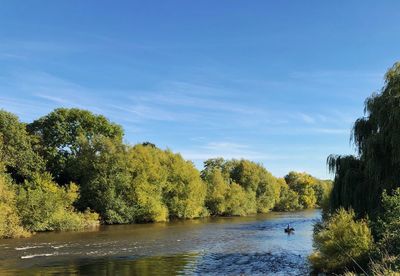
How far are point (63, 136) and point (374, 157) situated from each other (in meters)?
54.1

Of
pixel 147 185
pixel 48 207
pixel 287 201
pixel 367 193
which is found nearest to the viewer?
pixel 367 193

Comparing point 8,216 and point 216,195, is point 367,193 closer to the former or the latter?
point 8,216

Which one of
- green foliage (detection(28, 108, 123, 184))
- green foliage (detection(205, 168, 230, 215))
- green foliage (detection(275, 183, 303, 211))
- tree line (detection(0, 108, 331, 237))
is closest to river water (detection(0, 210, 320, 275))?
tree line (detection(0, 108, 331, 237))

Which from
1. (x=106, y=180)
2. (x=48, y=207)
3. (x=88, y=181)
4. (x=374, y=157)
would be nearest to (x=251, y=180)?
(x=106, y=180)

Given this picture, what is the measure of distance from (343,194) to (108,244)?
22010mm

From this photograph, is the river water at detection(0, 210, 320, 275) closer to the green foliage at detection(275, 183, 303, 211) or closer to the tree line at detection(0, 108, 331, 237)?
the tree line at detection(0, 108, 331, 237)

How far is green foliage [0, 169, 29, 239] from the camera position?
147 feet

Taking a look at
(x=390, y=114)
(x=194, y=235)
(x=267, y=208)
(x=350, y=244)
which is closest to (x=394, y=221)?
(x=350, y=244)

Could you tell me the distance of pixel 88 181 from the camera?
68.4 metres

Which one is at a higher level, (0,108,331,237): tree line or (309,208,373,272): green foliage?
(0,108,331,237): tree line

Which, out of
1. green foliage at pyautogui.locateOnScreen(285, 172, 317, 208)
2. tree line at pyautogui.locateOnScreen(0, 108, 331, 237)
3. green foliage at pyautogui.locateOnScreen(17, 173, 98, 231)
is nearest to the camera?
green foliage at pyautogui.locateOnScreen(17, 173, 98, 231)

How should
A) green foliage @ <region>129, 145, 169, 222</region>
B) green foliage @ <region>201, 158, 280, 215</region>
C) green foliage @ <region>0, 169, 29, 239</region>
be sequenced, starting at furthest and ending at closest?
green foliage @ <region>201, 158, 280, 215</region> < green foliage @ <region>129, 145, 169, 222</region> < green foliage @ <region>0, 169, 29, 239</region>

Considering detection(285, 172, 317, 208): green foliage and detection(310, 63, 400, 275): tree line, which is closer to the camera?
detection(310, 63, 400, 275): tree line

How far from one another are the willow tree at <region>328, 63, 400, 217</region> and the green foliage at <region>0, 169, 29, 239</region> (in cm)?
3347
